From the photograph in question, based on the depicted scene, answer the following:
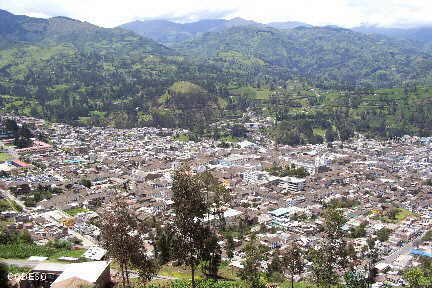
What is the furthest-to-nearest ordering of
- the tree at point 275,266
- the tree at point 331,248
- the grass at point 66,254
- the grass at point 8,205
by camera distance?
the grass at point 8,205 < the tree at point 275,266 < the grass at point 66,254 < the tree at point 331,248

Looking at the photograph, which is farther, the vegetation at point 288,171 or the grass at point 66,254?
the vegetation at point 288,171

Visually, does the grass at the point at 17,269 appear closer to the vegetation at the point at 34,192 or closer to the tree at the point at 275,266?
the tree at the point at 275,266

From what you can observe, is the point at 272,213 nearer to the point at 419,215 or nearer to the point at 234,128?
the point at 419,215

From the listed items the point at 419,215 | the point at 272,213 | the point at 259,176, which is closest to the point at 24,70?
the point at 259,176

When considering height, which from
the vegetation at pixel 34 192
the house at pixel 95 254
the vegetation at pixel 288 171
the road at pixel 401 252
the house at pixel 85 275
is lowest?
the vegetation at pixel 288 171

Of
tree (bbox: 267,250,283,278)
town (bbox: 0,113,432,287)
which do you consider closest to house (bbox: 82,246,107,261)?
town (bbox: 0,113,432,287)

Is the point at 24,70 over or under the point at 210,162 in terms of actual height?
over

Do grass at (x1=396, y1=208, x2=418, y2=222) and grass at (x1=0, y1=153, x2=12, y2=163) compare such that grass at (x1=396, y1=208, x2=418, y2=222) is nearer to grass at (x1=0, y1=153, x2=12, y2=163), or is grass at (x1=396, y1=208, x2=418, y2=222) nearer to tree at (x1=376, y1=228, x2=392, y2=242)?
tree at (x1=376, y1=228, x2=392, y2=242)

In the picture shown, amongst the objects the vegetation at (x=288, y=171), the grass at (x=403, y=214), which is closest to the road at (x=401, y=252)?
the grass at (x=403, y=214)
